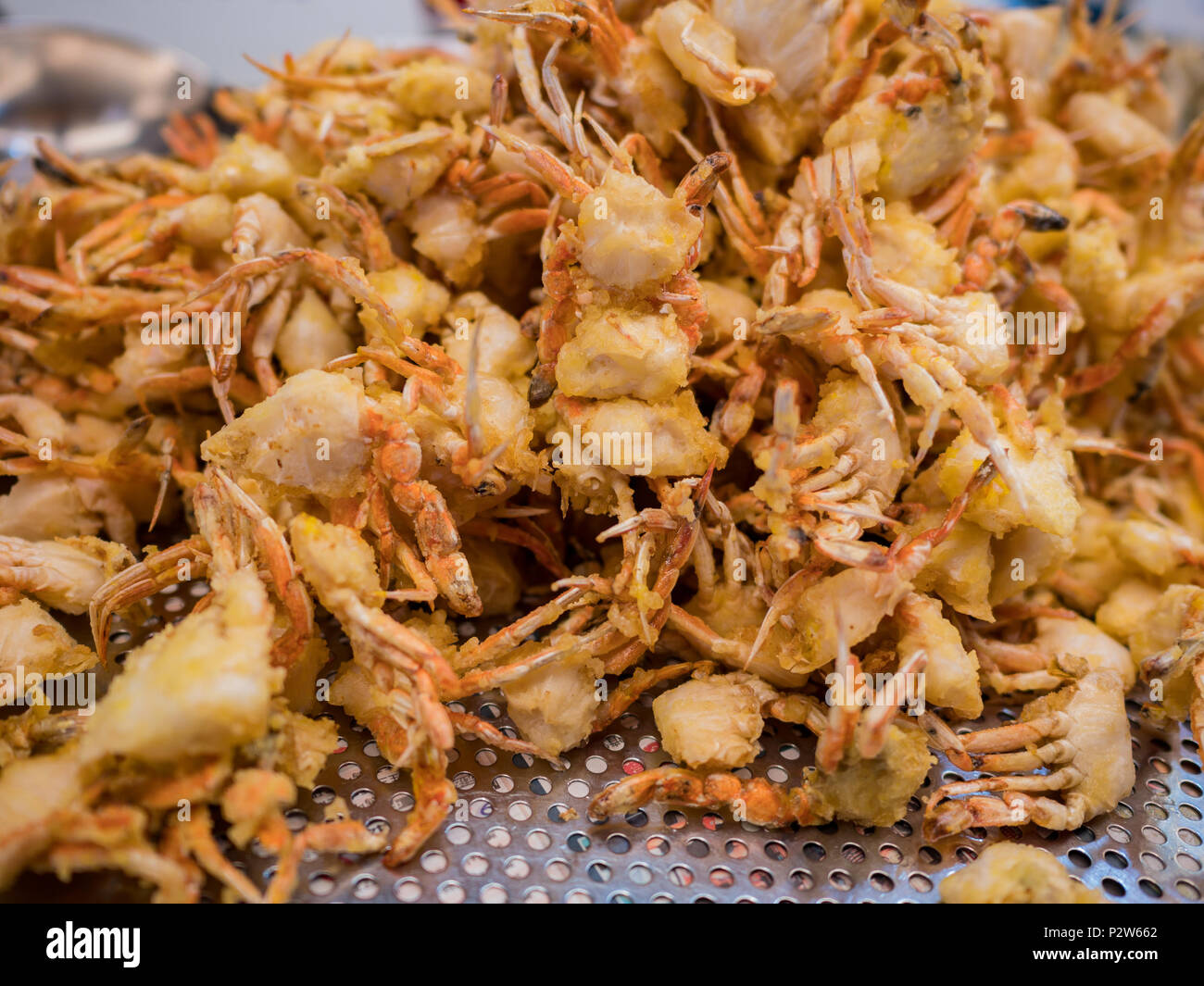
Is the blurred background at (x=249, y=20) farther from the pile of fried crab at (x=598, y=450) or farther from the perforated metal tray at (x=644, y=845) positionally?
the perforated metal tray at (x=644, y=845)

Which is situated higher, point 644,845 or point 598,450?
point 598,450

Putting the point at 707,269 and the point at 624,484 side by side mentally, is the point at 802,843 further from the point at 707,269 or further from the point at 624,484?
the point at 707,269

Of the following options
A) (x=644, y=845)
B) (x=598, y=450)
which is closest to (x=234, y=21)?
(x=598, y=450)

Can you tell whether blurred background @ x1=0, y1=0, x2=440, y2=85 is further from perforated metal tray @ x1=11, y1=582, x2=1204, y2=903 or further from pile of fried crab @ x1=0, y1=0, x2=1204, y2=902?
perforated metal tray @ x1=11, y1=582, x2=1204, y2=903

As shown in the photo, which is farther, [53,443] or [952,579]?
[53,443]

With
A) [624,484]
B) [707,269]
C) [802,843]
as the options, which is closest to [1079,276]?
[707,269]

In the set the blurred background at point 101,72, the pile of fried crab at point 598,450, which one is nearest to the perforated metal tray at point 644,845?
the pile of fried crab at point 598,450

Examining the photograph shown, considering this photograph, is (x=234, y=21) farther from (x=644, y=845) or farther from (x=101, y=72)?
(x=644, y=845)
